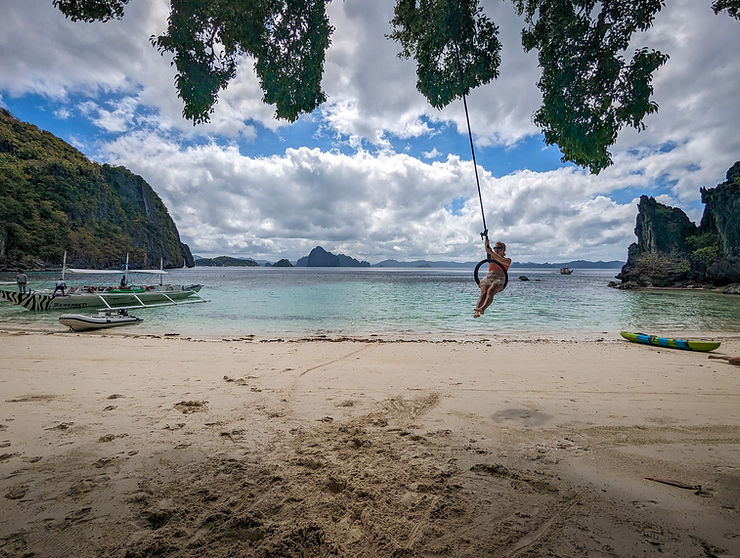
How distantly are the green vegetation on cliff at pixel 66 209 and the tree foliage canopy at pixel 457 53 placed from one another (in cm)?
10054

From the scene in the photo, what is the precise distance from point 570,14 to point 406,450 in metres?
6.43

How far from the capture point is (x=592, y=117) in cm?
496

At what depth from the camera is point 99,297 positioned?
25.4 metres

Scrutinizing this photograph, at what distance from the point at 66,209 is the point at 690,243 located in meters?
154

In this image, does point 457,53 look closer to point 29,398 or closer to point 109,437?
point 109,437

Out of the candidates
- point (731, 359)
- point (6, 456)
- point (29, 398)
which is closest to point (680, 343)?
point (731, 359)

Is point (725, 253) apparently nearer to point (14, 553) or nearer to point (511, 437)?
point (511, 437)

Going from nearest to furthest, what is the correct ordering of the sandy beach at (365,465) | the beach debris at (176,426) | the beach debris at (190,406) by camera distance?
the sandy beach at (365,465)
the beach debris at (176,426)
the beach debris at (190,406)

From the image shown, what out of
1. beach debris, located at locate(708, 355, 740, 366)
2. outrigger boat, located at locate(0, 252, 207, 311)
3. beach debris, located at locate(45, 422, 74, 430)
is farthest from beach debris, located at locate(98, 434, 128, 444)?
outrigger boat, located at locate(0, 252, 207, 311)

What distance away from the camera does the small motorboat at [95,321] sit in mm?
16316

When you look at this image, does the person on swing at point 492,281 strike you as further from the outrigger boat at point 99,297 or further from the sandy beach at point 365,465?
the outrigger boat at point 99,297

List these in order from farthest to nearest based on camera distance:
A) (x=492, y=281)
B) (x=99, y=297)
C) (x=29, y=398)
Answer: (x=99, y=297)
(x=492, y=281)
(x=29, y=398)

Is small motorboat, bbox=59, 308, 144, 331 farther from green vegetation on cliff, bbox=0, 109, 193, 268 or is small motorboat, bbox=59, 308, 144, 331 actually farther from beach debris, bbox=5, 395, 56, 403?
green vegetation on cliff, bbox=0, 109, 193, 268

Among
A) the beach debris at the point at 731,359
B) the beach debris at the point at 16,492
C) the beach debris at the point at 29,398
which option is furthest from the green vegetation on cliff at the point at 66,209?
the beach debris at the point at 731,359
